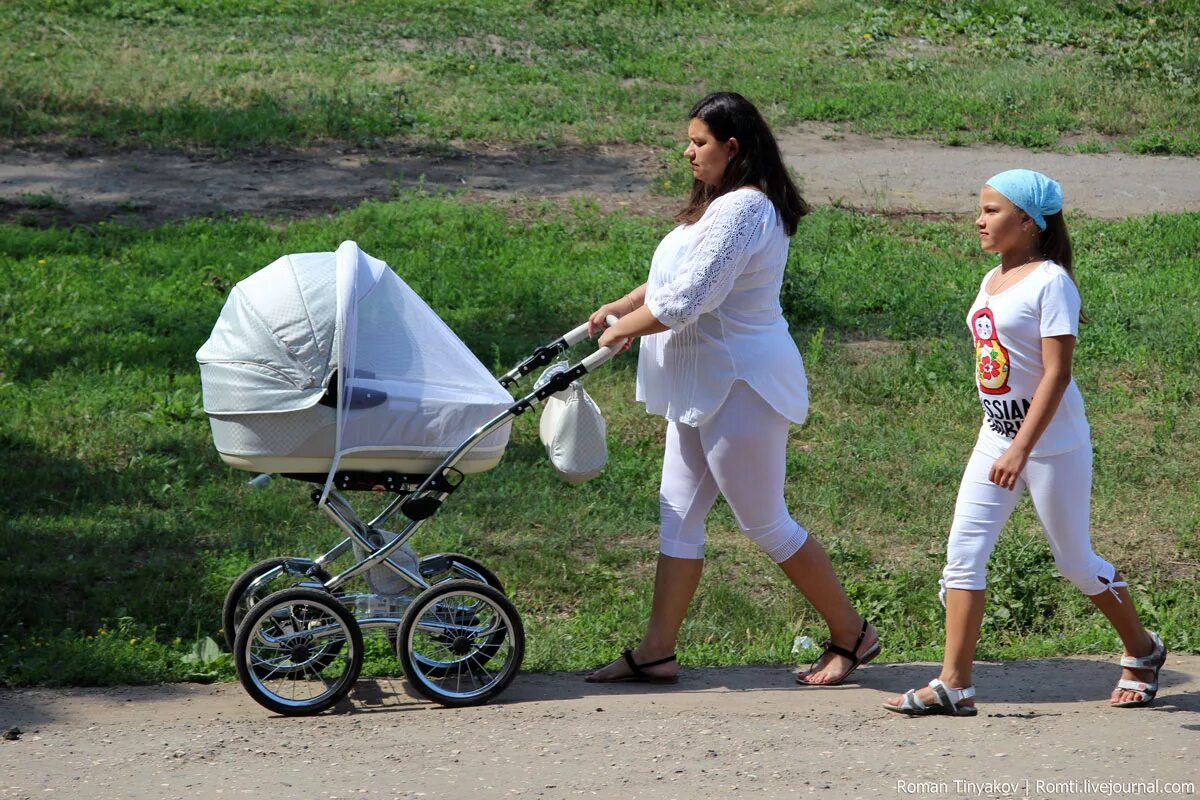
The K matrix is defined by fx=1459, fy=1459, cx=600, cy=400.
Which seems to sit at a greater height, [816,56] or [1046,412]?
[816,56]

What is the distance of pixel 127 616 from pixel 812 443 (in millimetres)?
3596

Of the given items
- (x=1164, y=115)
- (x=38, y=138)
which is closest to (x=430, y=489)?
(x=38, y=138)

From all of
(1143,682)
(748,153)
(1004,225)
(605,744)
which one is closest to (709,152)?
(748,153)

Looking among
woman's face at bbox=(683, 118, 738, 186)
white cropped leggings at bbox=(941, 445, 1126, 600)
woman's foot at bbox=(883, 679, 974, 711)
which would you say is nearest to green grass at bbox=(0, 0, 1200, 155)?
woman's face at bbox=(683, 118, 738, 186)

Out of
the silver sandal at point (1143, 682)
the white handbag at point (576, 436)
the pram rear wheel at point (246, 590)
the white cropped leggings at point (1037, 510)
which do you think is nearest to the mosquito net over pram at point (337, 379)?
the white handbag at point (576, 436)

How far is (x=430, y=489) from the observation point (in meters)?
4.67

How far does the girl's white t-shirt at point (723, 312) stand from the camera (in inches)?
176

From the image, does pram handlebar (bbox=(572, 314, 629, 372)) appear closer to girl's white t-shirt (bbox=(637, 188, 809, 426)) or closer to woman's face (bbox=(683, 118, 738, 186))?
girl's white t-shirt (bbox=(637, 188, 809, 426))

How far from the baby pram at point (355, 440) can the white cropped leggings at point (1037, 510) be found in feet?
4.03

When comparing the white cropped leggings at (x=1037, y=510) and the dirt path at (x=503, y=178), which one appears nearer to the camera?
the white cropped leggings at (x=1037, y=510)

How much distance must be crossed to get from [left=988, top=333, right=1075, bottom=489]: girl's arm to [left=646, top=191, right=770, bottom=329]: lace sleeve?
0.94m

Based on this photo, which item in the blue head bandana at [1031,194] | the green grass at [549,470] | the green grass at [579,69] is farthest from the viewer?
the green grass at [579,69]

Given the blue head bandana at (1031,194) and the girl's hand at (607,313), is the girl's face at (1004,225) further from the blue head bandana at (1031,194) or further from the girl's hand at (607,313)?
the girl's hand at (607,313)

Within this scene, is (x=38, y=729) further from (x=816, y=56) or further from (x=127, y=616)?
(x=816, y=56)
